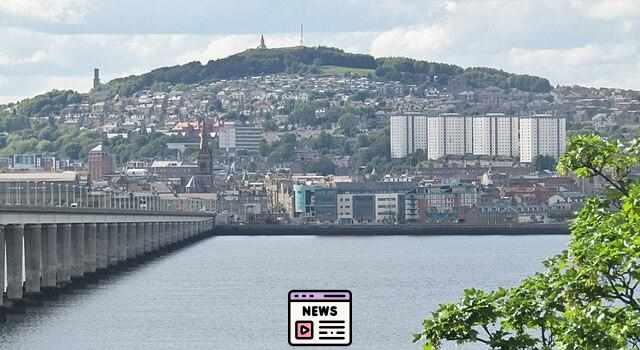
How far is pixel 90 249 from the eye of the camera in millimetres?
81375

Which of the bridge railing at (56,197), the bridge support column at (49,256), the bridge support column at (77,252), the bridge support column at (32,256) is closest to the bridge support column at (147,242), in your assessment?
the bridge railing at (56,197)

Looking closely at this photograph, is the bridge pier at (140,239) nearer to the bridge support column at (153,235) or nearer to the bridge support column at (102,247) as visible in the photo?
the bridge support column at (153,235)

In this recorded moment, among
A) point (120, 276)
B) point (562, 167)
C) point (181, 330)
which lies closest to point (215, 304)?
point (181, 330)

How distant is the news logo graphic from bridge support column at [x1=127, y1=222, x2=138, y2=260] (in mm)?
85006

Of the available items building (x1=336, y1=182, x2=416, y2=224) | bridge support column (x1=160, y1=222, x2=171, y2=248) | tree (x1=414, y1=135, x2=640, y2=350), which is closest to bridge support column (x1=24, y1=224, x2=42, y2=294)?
tree (x1=414, y1=135, x2=640, y2=350)

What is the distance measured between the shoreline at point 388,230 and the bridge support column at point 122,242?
69.5 metres

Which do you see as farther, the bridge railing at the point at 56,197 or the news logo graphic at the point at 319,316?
the bridge railing at the point at 56,197

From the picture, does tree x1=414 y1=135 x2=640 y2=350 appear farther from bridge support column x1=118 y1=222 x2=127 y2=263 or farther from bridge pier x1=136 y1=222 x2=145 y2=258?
bridge pier x1=136 y1=222 x2=145 y2=258

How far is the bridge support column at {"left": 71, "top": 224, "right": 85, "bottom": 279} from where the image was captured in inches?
3000

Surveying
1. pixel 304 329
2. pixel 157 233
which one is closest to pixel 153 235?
pixel 157 233

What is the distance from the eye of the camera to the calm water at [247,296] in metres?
47.6

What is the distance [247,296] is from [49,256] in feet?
20.0

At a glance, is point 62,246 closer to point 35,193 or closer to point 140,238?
point 35,193

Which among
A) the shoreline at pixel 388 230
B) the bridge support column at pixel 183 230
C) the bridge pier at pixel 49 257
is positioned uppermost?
the bridge pier at pixel 49 257
